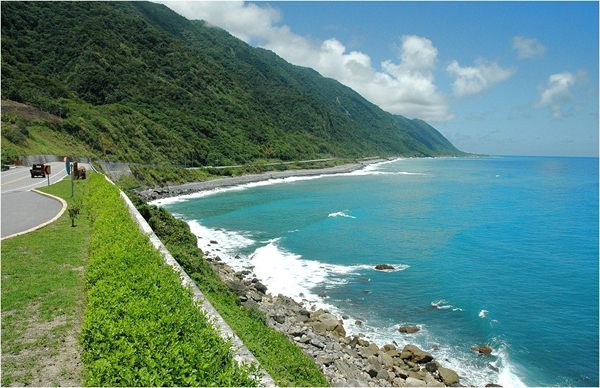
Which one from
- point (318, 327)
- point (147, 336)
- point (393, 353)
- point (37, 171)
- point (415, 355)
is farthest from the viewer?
point (37, 171)

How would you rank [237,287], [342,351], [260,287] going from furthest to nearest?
1. [260,287]
2. [237,287]
3. [342,351]

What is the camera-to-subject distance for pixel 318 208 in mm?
49156

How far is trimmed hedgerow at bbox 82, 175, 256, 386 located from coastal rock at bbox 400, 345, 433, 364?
10.4 m

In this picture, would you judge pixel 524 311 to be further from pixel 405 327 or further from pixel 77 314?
pixel 77 314

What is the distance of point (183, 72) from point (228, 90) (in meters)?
21.0

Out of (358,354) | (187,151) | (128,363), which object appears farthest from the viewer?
(187,151)

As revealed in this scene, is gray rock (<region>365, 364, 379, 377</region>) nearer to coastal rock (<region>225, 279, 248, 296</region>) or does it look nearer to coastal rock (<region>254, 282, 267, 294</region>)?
coastal rock (<region>225, 279, 248, 296</region>)

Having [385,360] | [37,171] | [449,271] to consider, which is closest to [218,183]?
[37,171]

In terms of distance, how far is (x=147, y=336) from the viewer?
5.80m

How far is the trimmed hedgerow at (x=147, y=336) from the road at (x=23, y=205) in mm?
8794

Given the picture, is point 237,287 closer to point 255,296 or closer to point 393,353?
point 255,296

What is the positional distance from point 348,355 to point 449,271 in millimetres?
14238

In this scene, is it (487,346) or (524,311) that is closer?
(487,346)

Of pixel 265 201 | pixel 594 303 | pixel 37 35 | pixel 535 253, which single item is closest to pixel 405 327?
pixel 594 303
